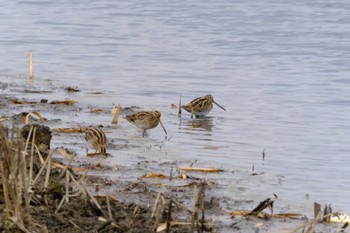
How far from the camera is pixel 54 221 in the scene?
5.79 m

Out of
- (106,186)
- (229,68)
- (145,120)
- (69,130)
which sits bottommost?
(106,186)

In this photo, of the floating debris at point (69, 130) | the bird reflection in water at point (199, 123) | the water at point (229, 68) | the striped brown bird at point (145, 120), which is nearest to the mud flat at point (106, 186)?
the floating debris at point (69, 130)

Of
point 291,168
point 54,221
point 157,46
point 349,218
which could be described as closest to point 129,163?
point 291,168

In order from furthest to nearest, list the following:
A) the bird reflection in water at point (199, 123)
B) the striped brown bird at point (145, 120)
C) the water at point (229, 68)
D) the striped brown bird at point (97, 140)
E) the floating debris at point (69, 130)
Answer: the bird reflection in water at point (199, 123)
the striped brown bird at point (145, 120)
the floating debris at point (69, 130)
the water at point (229, 68)
the striped brown bird at point (97, 140)

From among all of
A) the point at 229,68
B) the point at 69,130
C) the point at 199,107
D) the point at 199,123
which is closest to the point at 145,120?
the point at 69,130

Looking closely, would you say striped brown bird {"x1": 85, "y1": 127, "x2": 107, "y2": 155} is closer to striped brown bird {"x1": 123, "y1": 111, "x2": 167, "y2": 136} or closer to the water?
the water

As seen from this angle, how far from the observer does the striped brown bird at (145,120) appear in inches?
429

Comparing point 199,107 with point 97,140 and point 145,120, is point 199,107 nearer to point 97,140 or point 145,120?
point 145,120

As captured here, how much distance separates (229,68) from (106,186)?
30.0ft

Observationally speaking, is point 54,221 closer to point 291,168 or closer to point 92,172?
point 92,172

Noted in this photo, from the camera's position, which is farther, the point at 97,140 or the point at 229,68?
the point at 229,68

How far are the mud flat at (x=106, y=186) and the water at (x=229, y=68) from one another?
1.41 feet

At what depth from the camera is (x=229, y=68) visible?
54.6ft

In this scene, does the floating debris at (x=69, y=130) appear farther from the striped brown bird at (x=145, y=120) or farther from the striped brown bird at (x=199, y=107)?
the striped brown bird at (x=199, y=107)
